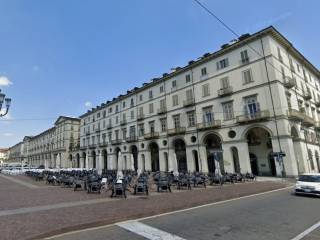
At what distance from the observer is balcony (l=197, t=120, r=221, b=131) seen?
30.7m

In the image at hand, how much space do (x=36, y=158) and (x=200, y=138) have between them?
92211 mm

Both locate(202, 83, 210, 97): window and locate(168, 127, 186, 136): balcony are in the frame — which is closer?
locate(202, 83, 210, 97): window

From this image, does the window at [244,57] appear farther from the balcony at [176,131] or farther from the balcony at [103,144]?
the balcony at [103,144]

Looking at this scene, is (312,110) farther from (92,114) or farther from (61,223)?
(92,114)

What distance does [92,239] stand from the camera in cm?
578

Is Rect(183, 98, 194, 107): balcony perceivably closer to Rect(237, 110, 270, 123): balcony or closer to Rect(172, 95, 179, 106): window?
Rect(172, 95, 179, 106): window

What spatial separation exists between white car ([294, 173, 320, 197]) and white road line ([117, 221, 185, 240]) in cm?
1019

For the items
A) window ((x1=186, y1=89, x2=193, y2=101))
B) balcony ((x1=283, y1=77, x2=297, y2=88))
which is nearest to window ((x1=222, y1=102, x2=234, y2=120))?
window ((x1=186, y1=89, x2=193, y2=101))

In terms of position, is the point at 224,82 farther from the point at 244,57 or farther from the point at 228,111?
the point at 228,111

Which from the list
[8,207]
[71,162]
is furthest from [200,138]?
[71,162]

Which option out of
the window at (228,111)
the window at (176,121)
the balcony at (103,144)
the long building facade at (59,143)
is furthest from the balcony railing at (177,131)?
the long building facade at (59,143)

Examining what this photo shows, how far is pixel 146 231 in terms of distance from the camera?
21.2 feet

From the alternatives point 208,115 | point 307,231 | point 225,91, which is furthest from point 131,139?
point 307,231

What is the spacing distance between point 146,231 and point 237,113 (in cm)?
2502
